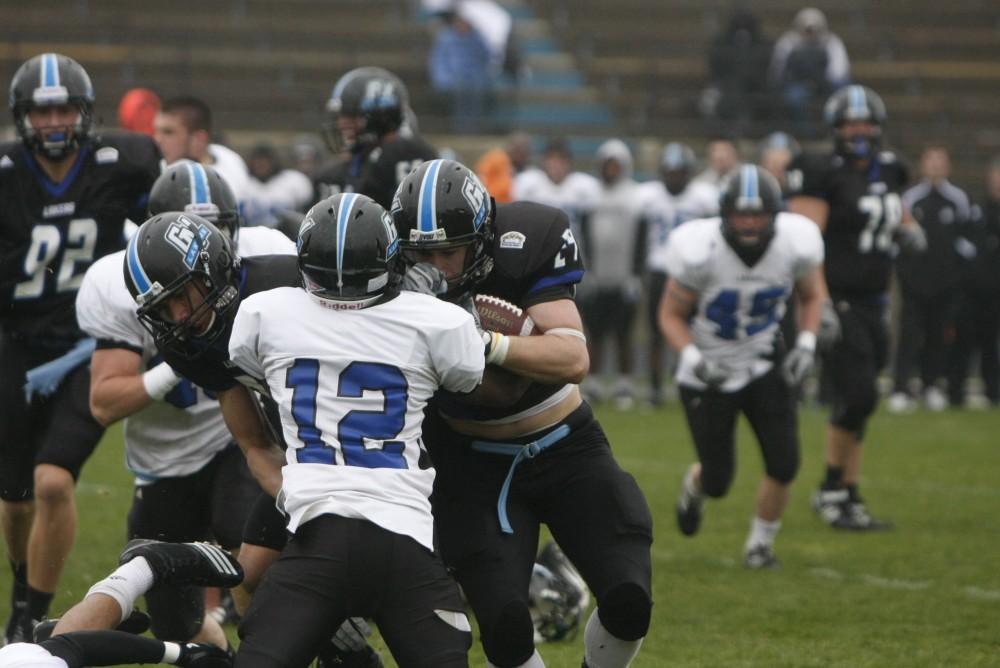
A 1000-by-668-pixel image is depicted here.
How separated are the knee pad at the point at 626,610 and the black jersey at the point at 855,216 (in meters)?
3.97

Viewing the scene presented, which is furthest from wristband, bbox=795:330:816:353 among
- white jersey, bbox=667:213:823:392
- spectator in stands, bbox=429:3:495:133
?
spectator in stands, bbox=429:3:495:133

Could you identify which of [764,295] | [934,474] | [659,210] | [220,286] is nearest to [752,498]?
[934,474]

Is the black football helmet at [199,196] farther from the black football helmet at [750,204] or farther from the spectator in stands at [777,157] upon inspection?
the spectator in stands at [777,157]

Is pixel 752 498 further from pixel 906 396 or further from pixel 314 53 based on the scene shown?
pixel 314 53

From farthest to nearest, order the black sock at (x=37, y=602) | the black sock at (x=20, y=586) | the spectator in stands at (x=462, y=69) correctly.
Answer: the spectator in stands at (x=462, y=69) < the black sock at (x=20, y=586) < the black sock at (x=37, y=602)

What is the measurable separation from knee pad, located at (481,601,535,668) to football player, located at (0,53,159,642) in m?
1.89

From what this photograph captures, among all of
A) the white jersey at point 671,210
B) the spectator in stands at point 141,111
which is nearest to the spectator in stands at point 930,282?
the white jersey at point 671,210

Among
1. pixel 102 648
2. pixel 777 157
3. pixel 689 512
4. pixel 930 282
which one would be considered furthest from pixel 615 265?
pixel 102 648

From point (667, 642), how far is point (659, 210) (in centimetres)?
702

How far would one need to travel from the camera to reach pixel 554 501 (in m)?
4.09

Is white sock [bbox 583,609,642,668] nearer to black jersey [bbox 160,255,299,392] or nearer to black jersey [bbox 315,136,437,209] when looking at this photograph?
black jersey [bbox 160,255,299,392]

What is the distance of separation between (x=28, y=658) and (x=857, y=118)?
5.53 m

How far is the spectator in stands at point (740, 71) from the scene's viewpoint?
1550 cm

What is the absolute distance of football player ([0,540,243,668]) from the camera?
3273 mm
